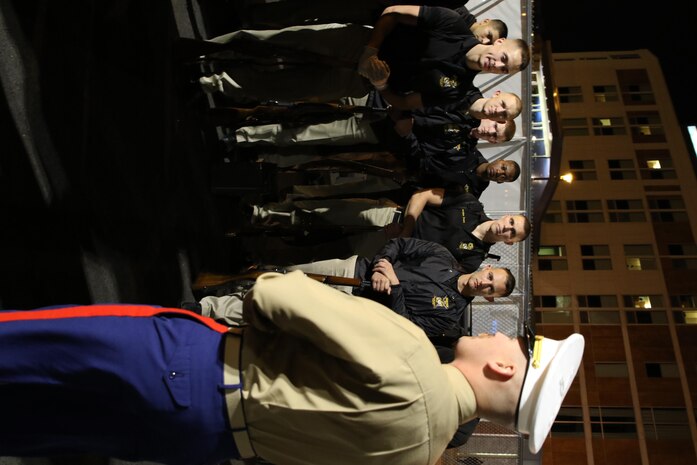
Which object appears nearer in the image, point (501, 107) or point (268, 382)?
point (268, 382)

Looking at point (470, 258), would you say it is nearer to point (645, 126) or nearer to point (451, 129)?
point (451, 129)

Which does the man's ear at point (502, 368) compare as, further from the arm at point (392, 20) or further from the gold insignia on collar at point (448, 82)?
the arm at point (392, 20)

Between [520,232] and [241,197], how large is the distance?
2.57m

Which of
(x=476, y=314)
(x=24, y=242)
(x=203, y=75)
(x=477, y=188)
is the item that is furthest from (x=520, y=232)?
(x=24, y=242)

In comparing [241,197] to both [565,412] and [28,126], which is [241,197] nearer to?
[28,126]

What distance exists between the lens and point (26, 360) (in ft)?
6.21

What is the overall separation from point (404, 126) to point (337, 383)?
3.07 metres

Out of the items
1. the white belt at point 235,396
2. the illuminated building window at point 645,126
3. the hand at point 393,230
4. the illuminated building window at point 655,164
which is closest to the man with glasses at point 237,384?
the white belt at point 235,396

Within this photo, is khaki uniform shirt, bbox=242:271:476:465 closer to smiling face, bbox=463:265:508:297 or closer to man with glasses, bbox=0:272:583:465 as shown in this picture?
man with glasses, bbox=0:272:583:465

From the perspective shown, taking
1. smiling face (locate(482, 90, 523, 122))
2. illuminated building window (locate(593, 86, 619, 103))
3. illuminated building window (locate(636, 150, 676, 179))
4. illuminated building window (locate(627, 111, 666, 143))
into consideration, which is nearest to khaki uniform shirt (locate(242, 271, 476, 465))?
smiling face (locate(482, 90, 523, 122))

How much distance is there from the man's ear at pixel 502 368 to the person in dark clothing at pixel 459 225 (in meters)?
2.52

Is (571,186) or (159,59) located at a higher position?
(159,59)

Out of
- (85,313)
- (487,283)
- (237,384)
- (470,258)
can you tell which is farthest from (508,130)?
(85,313)

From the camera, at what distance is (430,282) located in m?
4.34
